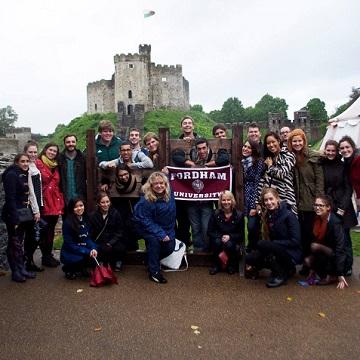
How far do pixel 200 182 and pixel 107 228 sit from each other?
1.55 metres

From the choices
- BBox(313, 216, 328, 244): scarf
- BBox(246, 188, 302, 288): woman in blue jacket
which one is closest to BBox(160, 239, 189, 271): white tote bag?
BBox(246, 188, 302, 288): woman in blue jacket

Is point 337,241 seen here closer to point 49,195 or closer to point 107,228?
point 107,228

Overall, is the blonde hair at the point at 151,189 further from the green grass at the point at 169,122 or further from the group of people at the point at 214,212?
the green grass at the point at 169,122

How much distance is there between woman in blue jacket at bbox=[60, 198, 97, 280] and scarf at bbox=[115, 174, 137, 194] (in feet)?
2.37

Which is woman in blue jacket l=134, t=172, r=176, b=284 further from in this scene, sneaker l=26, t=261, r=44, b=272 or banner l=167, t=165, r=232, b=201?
sneaker l=26, t=261, r=44, b=272

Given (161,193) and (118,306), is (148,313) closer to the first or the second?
(118,306)

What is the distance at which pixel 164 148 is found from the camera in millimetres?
6500

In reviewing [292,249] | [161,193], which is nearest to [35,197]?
[161,193]

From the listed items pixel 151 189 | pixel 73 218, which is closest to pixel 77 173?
pixel 73 218

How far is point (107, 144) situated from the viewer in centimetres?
682

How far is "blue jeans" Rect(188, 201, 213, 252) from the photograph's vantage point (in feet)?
21.3

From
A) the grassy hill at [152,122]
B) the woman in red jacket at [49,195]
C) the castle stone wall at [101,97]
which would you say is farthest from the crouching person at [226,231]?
the castle stone wall at [101,97]

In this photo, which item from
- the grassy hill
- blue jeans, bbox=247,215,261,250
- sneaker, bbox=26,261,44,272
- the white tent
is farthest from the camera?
the grassy hill

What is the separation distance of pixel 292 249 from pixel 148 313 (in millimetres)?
2107
